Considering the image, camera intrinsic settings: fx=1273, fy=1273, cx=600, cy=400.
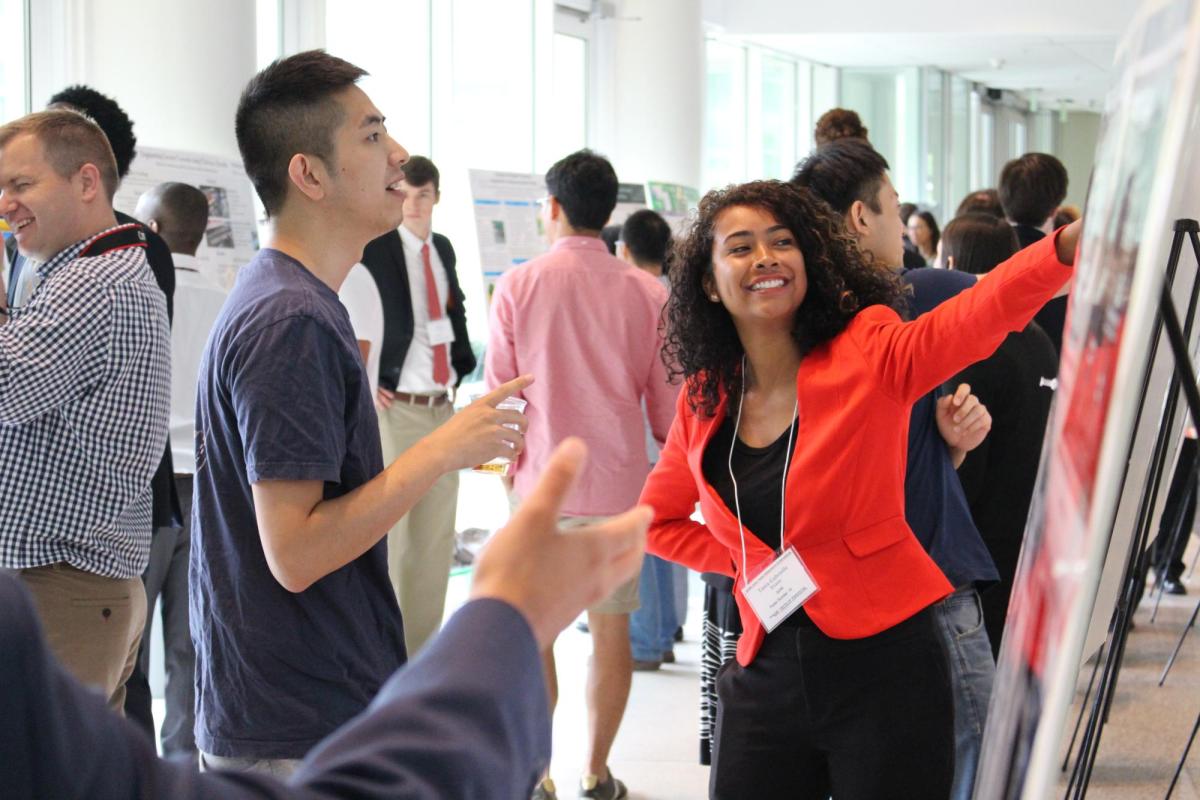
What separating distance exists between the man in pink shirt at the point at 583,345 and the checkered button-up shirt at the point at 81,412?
1664 millimetres

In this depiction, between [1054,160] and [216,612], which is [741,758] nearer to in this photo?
[216,612]

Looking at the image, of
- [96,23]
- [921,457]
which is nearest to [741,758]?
[921,457]

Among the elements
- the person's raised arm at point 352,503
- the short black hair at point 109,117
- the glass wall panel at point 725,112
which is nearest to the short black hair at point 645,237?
the short black hair at point 109,117

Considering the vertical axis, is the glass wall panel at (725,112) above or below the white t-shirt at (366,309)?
above

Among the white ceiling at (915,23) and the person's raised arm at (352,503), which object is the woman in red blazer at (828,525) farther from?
the white ceiling at (915,23)

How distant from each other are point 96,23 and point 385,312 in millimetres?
1350

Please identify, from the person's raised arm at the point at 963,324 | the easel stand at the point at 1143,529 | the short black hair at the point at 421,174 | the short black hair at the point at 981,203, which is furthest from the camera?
the short black hair at the point at 981,203

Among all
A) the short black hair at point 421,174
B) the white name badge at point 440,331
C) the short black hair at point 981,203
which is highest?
the short black hair at point 421,174

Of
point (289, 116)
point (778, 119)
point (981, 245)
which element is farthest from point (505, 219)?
point (778, 119)

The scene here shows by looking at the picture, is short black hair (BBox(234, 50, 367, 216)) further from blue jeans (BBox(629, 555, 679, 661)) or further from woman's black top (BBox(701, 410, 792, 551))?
blue jeans (BBox(629, 555, 679, 661))

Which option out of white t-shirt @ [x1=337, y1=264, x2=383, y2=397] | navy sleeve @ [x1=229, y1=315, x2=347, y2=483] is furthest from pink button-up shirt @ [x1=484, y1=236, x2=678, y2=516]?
navy sleeve @ [x1=229, y1=315, x2=347, y2=483]

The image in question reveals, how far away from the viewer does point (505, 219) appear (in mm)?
6148

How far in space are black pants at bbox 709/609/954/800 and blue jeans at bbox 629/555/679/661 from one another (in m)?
2.79

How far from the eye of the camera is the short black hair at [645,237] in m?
4.70
